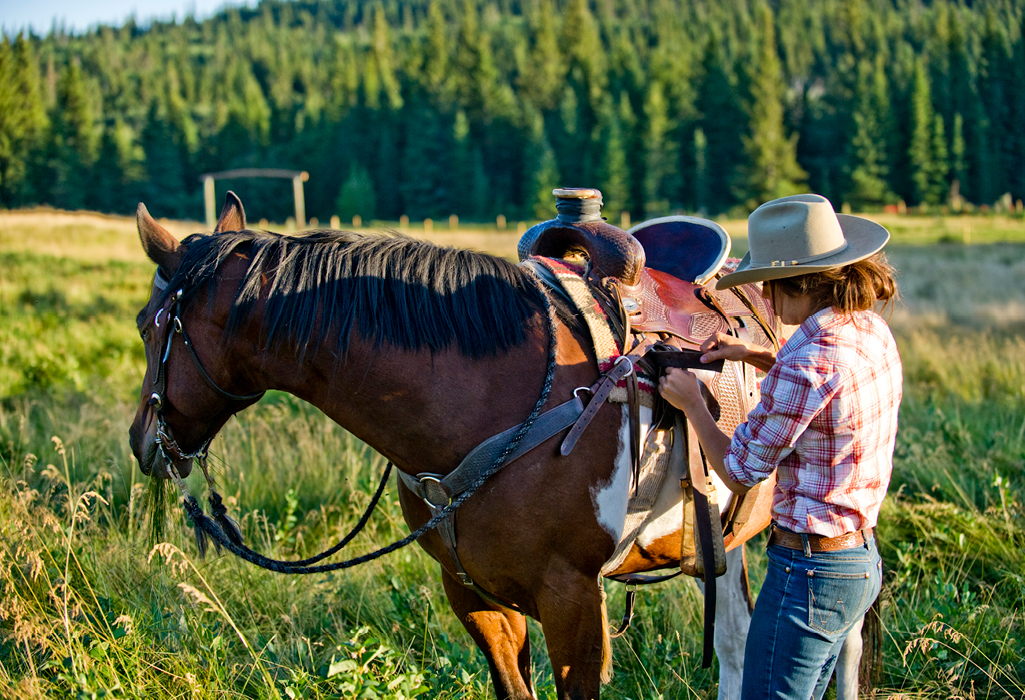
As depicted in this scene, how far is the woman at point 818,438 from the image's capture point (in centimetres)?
178

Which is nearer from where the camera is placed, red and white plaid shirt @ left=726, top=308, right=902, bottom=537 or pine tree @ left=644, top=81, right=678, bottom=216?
red and white plaid shirt @ left=726, top=308, right=902, bottom=537

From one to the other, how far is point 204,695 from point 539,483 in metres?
1.58

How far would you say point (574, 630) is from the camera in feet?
6.95

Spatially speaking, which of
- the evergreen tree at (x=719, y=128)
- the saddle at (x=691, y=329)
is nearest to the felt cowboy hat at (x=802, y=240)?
the saddle at (x=691, y=329)

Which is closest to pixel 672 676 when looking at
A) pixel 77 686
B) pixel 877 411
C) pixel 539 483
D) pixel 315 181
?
pixel 539 483

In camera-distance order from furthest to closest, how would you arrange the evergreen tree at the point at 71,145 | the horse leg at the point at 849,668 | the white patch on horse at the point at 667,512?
the evergreen tree at the point at 71,145
the horse leg at the point at 849,668
the white patch on horse at the point at 667,512

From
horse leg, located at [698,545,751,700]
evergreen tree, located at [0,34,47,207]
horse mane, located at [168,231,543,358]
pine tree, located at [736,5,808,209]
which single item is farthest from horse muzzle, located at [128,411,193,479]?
pine tree, located at [736,5,808,209]

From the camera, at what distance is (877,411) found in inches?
71.3

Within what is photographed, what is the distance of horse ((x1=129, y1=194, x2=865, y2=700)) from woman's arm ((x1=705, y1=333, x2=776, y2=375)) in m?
0.33

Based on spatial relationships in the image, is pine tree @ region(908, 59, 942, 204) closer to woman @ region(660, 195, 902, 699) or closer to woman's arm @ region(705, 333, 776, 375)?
woman's arm @ region(705, 333, 776, 375)

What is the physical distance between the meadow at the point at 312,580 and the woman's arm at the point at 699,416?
0.72m

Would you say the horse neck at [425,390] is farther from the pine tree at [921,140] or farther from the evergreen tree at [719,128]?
the pine tree at [921,140]

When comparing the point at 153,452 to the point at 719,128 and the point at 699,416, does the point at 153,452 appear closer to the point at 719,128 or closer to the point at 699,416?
the point at 699,416

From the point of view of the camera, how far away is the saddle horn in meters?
2.42
